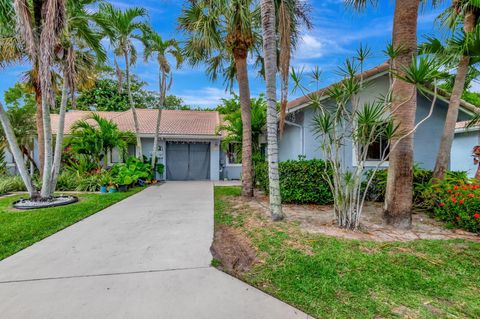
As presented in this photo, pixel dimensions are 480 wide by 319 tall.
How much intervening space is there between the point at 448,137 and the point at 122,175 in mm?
11951

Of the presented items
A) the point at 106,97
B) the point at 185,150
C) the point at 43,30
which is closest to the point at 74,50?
the point at 43,30

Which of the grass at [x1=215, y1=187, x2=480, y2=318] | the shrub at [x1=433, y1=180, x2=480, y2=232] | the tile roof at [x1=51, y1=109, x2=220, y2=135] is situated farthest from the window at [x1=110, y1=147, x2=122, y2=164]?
the shrub at [x1=433, y1=180, x2=480, y2=232]

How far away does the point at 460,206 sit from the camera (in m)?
5.13

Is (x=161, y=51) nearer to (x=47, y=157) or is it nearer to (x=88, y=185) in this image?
(x=88, y=185)

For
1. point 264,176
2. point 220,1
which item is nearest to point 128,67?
point 220,1

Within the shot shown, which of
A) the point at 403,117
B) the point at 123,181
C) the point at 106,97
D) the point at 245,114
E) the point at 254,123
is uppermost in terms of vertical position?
the point at 106,97

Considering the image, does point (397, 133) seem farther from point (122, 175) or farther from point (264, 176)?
point (122, 175)

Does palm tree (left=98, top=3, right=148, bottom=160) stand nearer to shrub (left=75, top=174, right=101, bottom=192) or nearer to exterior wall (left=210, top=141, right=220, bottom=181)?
shrub (left=75, top=174, right=101, bottom=192)

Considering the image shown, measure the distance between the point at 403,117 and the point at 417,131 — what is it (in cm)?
549

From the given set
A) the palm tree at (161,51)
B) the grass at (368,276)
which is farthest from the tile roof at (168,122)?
the grass at (368,276)

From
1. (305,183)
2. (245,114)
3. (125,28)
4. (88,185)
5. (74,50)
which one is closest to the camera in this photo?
(305,183)

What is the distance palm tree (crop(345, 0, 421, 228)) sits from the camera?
489 cm

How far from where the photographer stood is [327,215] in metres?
6.23

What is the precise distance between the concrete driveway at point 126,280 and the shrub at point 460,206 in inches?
190
